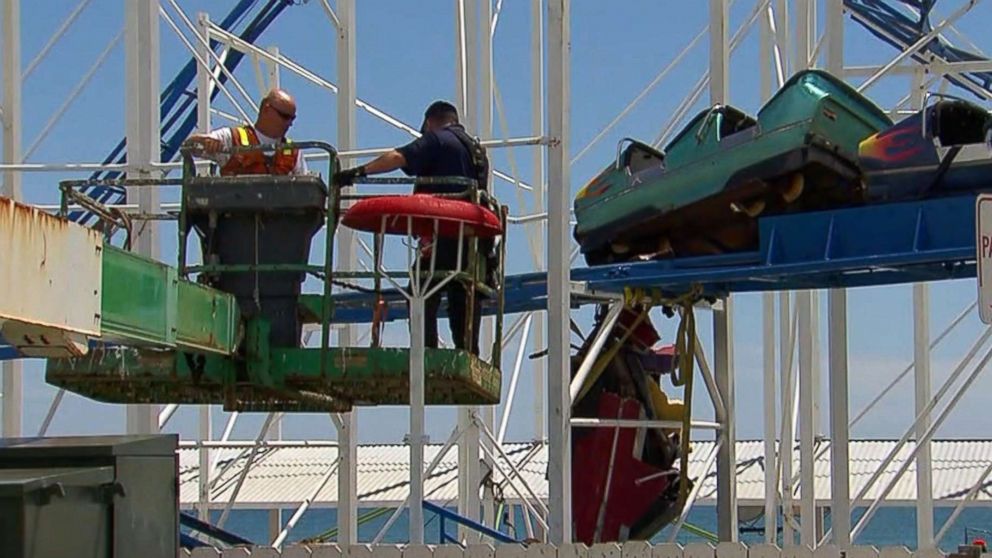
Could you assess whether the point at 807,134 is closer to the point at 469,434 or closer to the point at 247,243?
the point at 247,243

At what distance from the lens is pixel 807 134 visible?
11.7 metres

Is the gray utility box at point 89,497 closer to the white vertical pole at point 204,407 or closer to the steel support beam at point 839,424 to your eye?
the steel support beam at point 839,424

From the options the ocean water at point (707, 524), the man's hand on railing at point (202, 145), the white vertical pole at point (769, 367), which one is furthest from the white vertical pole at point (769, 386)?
the ocean water at point (707, 524)

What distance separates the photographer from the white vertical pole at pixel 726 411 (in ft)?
46.9

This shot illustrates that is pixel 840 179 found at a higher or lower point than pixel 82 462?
higher

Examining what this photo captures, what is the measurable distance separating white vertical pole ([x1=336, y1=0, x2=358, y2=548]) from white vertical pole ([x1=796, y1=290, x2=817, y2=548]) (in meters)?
4.15

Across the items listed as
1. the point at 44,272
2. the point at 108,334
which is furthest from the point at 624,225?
the point at 44,272

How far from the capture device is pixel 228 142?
1007 cm

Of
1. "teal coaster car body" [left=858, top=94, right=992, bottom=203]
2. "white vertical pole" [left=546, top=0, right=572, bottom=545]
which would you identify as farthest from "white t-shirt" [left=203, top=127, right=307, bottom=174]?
"teal coaster car body" [left=858, top=94, right=992, bottom=203]

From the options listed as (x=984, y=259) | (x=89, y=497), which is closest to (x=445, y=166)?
(x=984, y=259)

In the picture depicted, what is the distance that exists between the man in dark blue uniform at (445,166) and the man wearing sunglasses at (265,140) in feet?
1.58

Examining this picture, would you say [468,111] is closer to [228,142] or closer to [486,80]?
[486,80]

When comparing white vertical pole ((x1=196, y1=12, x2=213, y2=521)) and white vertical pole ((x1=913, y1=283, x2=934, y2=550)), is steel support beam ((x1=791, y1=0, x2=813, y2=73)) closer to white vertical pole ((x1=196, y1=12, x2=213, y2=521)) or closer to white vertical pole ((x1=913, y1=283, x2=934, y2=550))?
A: white vertical pole ((x1=913, y1=283, x2=934, y2=550))

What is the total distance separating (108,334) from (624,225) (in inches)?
278
